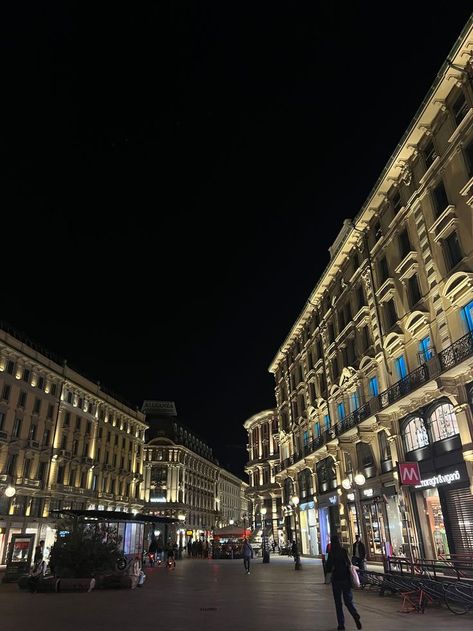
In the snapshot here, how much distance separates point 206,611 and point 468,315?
50.2 feet

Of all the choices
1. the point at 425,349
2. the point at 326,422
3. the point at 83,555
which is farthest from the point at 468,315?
the point at 326,422

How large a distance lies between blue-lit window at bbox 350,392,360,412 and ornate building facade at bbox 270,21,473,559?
0.10 m

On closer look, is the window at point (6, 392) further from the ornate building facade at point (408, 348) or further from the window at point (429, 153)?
the window at point (429, 153)

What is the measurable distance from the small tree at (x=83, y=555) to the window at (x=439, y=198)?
817 inches

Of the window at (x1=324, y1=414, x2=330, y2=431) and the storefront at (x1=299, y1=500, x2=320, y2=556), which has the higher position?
the window at (x1=324, y1=414, x2=330, y2=431)

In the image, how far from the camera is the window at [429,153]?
2423 centimetres

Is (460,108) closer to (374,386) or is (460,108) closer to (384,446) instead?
(374,386)

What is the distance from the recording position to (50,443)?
5134cm

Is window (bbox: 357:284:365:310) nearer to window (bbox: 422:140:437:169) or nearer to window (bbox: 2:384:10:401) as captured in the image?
window (bbox: 422:140:437:169)

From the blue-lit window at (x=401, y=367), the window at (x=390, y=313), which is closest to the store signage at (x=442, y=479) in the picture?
the blue-lit window at (x=401, y=367)

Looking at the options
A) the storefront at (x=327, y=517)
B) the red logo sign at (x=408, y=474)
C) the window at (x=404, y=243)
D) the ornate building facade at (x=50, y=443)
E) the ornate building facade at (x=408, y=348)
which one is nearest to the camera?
the red logo sign at (x=408, y=474)

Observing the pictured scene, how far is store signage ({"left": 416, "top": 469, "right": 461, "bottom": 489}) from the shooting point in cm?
1998

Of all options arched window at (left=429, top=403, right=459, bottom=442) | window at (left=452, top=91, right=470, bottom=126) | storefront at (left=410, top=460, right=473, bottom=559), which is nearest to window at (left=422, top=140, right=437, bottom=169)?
window at (left=452, top=91, right=470, bottom=126)

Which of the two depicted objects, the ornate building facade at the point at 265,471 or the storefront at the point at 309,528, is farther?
the ornate building facade at the point at 265,471
